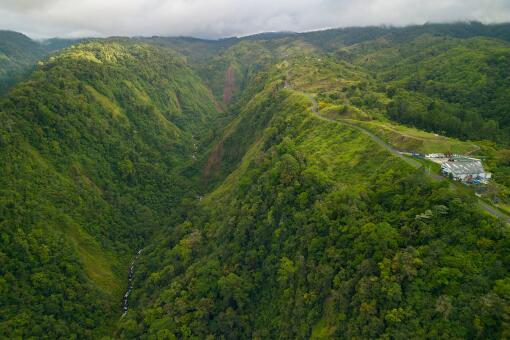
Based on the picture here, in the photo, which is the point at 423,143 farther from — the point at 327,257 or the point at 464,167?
the point at 327,257

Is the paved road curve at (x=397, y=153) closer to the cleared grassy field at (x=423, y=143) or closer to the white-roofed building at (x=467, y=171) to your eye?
the cleared grassy field at (x=423, y=143)

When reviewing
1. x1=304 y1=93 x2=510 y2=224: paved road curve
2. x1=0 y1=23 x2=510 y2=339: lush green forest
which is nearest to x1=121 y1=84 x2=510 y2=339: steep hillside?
x1=0 y1=23 x2=510 y2=339: lush green forest

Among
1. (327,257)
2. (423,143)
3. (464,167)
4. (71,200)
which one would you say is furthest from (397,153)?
(71,200)

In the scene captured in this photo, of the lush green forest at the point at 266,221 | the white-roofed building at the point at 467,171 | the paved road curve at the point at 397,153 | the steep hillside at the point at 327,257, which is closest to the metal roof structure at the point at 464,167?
the white-roofed building at the point at 467,171

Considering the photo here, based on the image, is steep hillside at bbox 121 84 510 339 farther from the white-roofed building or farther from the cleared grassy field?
the white-roofed building

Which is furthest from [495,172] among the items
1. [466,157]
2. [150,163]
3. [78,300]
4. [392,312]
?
[150,163]
